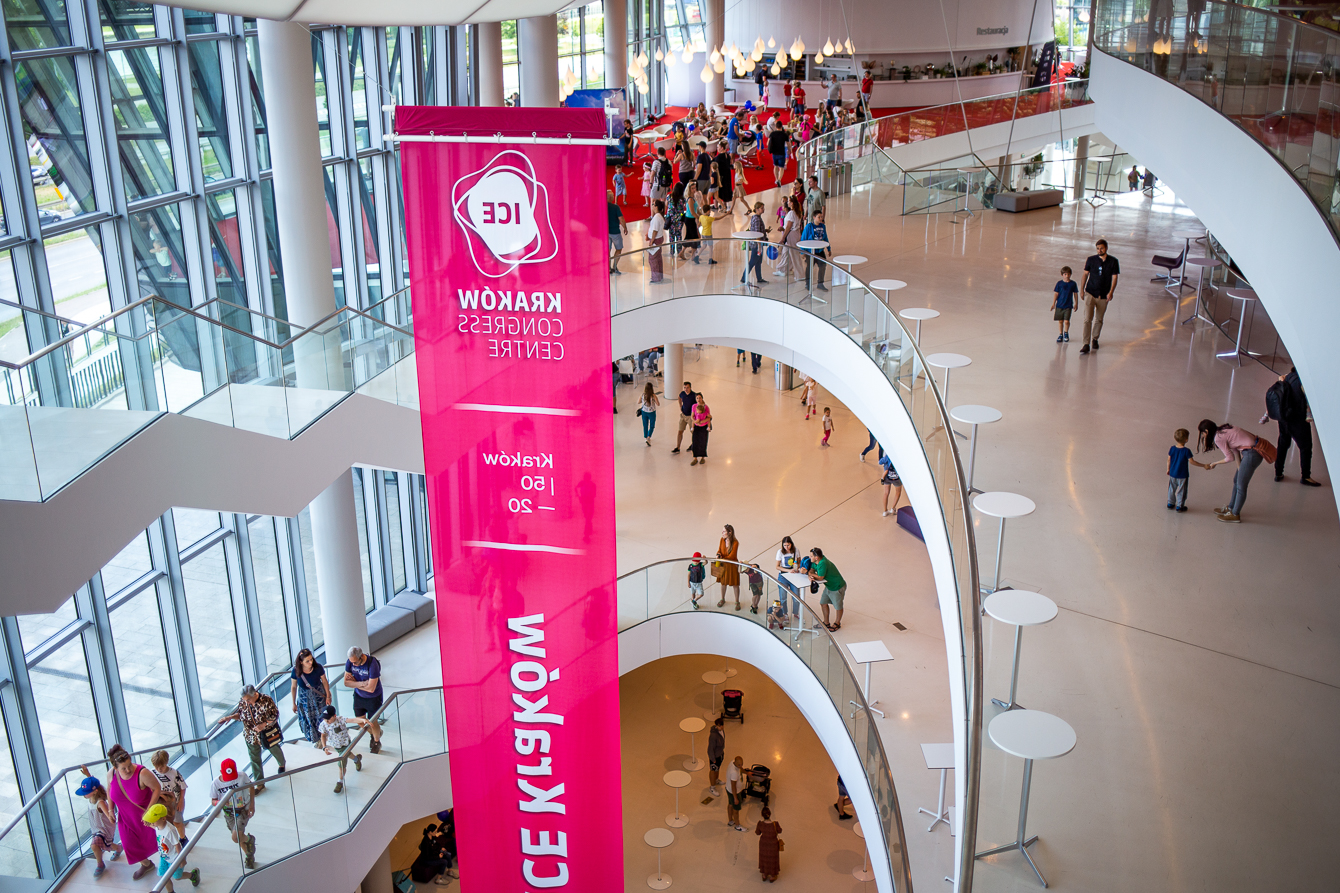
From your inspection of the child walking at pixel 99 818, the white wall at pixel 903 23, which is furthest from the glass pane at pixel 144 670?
the white wall at pixel 903 23

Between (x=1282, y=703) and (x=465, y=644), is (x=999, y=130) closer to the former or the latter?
(x=1282, y=703)

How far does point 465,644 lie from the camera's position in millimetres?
6699

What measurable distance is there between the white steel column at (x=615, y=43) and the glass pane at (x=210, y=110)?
16935mm

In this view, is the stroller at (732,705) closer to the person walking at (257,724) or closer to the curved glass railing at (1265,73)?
the person walking at (257,724)

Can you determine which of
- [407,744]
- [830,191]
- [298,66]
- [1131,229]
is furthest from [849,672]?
[1131,229]

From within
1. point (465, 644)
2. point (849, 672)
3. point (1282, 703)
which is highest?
point (465, 644)

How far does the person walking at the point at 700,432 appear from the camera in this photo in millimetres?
19734

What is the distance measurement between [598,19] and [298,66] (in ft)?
67.7

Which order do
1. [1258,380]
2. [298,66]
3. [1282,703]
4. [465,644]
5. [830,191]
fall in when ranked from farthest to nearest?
[830,191]
[1258,380]
[298,66]
[1282,703]
[465,644]

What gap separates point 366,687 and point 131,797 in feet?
8.67

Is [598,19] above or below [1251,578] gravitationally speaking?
above

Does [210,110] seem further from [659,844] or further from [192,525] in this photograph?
[659,844]

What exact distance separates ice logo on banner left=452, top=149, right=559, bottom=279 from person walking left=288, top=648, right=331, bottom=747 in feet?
19.4

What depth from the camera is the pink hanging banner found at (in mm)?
5859
